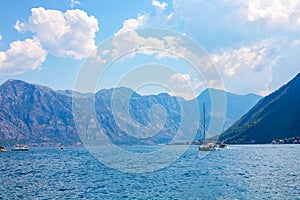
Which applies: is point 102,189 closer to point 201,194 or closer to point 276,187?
point 201,194

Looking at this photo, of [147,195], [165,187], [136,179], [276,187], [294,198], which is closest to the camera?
[294,198]

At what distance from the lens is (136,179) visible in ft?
283

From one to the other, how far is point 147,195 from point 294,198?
23408mm

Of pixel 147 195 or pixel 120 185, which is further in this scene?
pixel 120 185

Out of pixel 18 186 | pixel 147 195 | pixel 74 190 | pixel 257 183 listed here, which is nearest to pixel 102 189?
pixel 74 190

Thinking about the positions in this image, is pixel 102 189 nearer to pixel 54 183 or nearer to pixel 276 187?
pixel 54 183

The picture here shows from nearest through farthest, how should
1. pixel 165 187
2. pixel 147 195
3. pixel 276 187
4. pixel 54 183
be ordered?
1. pixel 147 195
2. pixel 276 187
3. pixel 165 187
4. pixel 54 183

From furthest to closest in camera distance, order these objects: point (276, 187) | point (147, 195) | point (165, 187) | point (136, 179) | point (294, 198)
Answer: point (136, 179)
point (165, 187)
point (276, 187)
point (147, 195)
point (294, 198)

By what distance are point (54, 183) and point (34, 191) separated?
39.8 ft

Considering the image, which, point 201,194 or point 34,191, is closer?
point 201,194

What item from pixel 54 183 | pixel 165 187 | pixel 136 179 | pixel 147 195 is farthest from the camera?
pixel 136 179

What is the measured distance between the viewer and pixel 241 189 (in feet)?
218

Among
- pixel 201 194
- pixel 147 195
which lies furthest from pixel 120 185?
pixel 201 194

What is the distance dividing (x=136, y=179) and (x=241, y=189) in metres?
27.9
